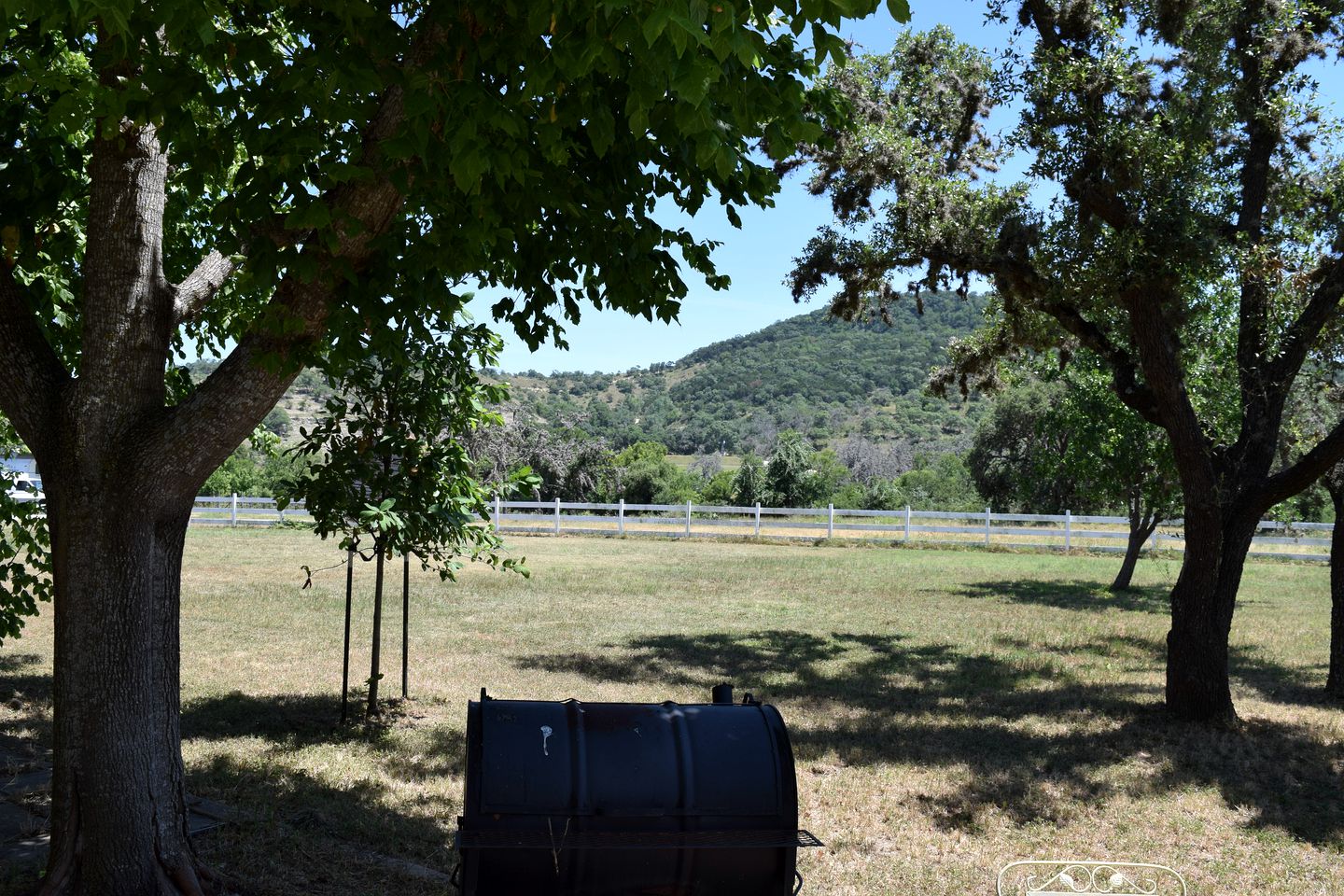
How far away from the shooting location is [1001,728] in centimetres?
958

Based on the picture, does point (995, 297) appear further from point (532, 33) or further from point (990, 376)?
point (532, 33)

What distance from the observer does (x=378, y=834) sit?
20.5 feet

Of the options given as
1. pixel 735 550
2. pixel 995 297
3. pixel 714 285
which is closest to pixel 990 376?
pixel 995 297

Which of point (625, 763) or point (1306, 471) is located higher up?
point (1306, 471)

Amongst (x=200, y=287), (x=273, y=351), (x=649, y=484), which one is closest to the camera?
(x=273, y=351)

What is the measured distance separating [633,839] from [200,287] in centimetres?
350

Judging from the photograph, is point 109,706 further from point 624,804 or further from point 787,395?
point 787,395

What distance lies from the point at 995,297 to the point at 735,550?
746 inches

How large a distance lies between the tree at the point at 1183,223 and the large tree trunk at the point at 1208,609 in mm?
16

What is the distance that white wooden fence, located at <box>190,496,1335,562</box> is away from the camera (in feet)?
101

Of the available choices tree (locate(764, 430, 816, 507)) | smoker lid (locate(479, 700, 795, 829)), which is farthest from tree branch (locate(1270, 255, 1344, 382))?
tree (locate(764, 430, 816, 507))

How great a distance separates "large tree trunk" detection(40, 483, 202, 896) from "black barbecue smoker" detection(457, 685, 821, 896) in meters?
1.64

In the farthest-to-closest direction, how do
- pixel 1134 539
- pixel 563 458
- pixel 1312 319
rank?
pixel 563 458
pixel 1134 539
pixel 1312 319

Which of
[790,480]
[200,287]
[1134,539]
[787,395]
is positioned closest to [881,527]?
[1134,539]
